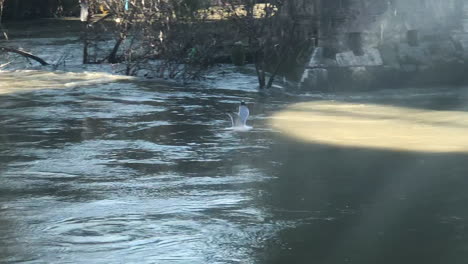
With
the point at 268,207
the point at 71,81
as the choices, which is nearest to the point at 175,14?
the point at 71,81

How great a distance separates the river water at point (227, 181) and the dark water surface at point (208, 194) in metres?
0.02

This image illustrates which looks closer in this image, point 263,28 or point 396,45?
point 263,28

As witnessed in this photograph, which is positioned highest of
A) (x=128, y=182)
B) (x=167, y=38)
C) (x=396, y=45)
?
(x=396, y=45)

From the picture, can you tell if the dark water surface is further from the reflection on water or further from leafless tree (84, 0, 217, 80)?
leafless tree (84, 0, 217, 80)

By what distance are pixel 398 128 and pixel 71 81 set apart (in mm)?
7370

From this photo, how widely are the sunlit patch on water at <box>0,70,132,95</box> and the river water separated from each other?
1049 millimetres

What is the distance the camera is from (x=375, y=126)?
11.8 meters

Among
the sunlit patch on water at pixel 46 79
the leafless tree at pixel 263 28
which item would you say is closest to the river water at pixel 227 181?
the sunlit patch on water at pixel 46 79

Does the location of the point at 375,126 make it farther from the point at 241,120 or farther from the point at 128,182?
the point at 128,182

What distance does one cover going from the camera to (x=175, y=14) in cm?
1667

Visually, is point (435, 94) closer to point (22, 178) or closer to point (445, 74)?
point (445, 74)

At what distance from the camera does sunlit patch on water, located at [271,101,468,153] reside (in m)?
10.4

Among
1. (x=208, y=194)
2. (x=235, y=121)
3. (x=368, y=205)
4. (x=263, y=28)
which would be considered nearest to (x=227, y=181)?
(x=208, y=194)

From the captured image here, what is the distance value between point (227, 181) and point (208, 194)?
1.95 feet
